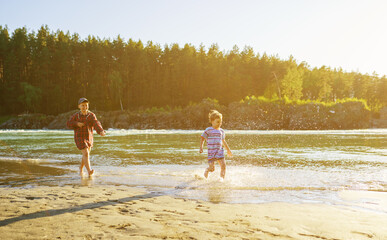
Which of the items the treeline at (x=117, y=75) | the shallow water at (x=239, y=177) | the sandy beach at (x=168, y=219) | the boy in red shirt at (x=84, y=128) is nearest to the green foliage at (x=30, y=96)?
the treeline at (x=117, y=75)

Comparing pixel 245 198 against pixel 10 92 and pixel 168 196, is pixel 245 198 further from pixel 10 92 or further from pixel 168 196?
pixel 10 92

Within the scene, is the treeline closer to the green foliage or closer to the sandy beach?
the green foliage

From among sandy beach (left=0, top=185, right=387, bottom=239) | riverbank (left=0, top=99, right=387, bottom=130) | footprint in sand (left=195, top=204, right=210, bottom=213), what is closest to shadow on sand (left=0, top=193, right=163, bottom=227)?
sandy beach (left=0, top=185, right=387, bottom=239)

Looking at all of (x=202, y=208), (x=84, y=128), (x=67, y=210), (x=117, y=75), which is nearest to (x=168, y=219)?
(x=202, y=208)

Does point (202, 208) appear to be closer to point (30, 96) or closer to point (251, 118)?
point (251, 118)

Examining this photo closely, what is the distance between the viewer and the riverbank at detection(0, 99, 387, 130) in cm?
4150

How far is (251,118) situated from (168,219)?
40.8 meters

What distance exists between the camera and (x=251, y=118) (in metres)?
43.4

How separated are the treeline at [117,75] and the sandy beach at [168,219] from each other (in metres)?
51.3

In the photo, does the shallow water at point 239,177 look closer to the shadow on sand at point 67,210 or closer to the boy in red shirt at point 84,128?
the boy in red shirt at point 84,128

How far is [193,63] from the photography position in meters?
60.9

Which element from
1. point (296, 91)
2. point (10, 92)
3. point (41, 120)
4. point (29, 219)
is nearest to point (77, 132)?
point (29, 219)

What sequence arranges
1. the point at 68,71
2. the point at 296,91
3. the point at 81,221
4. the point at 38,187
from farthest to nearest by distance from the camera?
the point at 68,71 → the point at 296,91 → the point at 38,187 → the point at 81,221

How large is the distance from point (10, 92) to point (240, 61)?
45680mm
